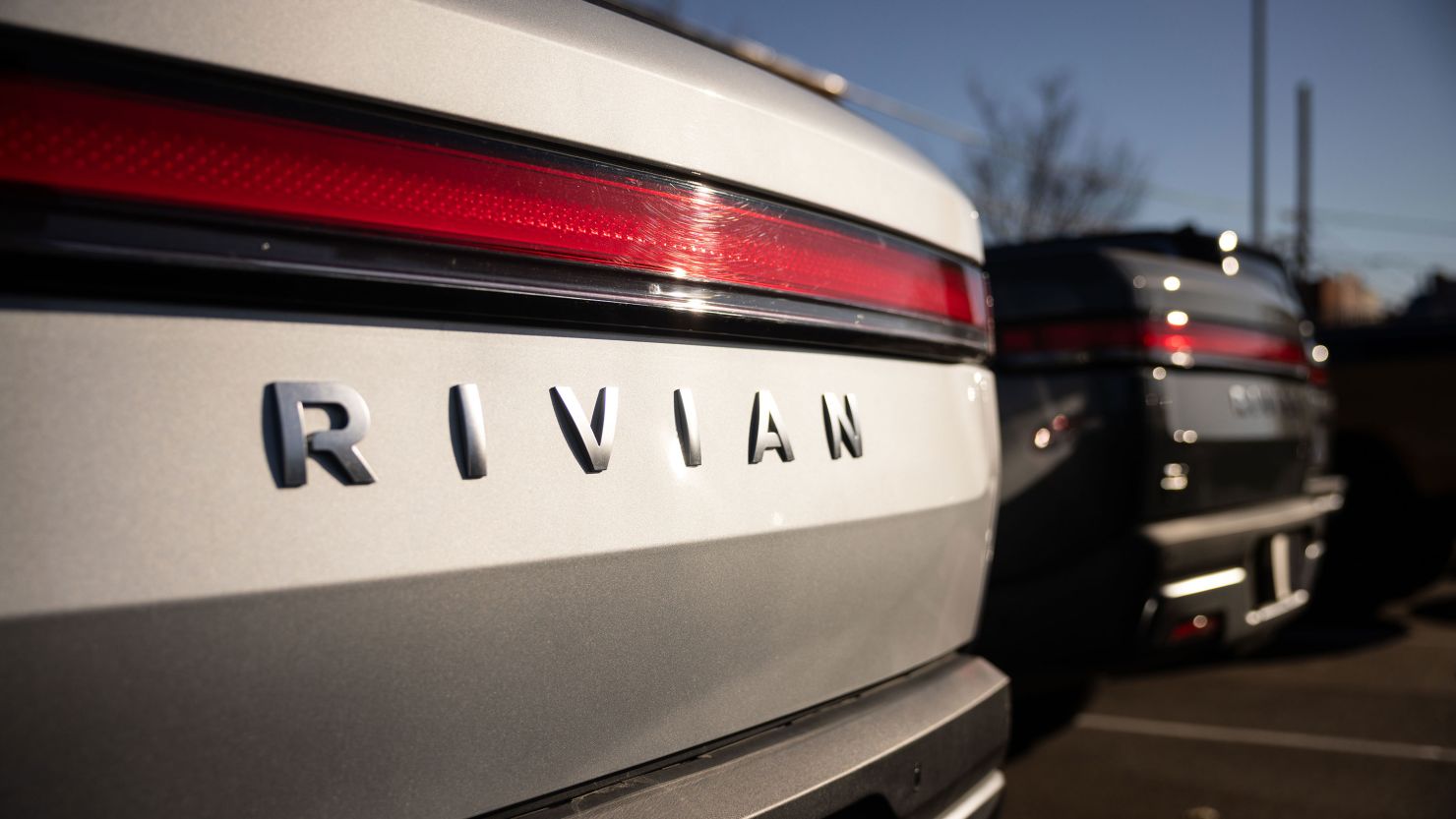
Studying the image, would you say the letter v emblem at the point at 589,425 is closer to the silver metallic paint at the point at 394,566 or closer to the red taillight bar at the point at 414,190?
the silver metallic paint at the point at 394,566

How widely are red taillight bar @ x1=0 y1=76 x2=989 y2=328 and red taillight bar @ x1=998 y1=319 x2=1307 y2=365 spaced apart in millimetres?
1728

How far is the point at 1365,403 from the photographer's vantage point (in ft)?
19.4

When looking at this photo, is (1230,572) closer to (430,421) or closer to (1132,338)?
(1132,338)

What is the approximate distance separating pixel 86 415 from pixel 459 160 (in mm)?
371

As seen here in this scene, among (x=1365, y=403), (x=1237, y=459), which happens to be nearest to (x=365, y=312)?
(x=1237, y=459)

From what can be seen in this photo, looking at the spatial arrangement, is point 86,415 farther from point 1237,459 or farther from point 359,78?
point 1237,459

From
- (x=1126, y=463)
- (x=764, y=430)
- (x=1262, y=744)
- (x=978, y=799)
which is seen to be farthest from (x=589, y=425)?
(x=1262, y=744)

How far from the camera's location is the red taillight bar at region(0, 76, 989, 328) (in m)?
0.76

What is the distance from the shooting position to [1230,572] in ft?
9.80

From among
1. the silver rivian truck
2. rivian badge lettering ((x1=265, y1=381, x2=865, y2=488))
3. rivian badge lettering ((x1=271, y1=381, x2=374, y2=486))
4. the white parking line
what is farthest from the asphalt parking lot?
rivian badge lettering ((x1=271, y1=381, x2=374, y2=486))

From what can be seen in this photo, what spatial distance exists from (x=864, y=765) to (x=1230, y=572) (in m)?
2.05

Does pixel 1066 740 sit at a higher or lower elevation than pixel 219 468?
lower

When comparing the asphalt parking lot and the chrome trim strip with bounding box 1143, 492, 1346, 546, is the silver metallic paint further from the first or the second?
the asphalt parking lot

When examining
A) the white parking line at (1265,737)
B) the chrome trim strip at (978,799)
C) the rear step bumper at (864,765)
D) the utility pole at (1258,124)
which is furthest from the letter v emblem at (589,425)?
the utility pole at (1258,124)
